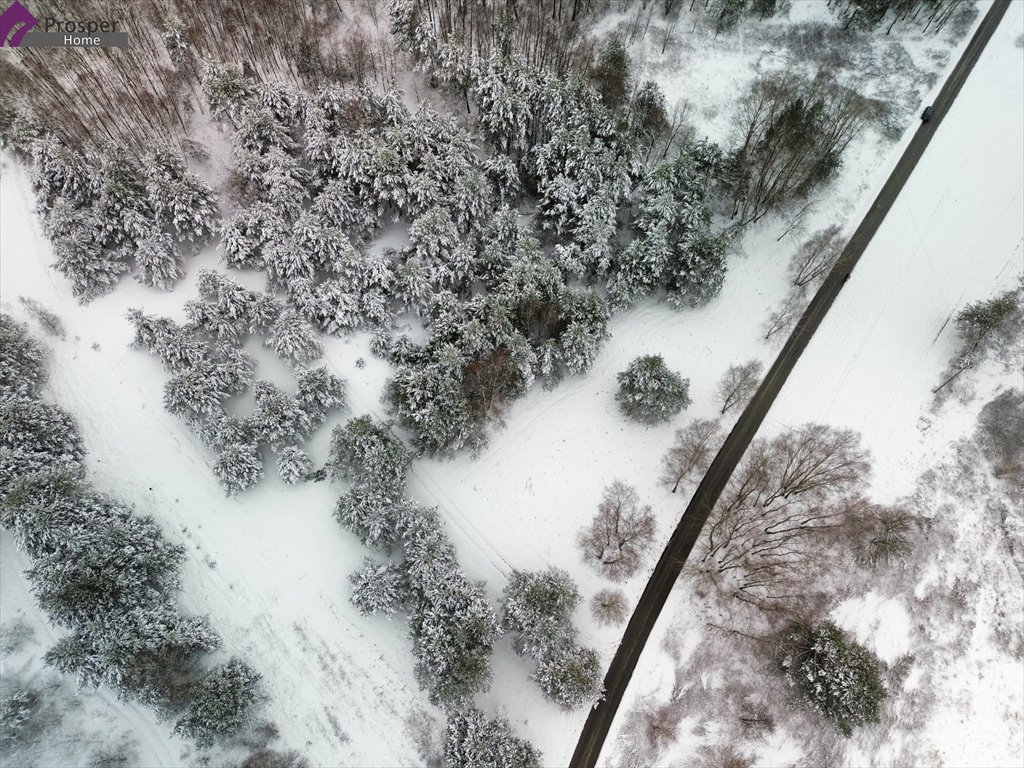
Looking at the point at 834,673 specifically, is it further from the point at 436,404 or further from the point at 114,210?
the point at 114,210

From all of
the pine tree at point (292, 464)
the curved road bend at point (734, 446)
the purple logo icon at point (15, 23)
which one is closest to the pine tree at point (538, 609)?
the curved road bend at point (734, 446)

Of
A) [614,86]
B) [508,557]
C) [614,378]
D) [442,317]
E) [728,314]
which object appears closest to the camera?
[508,557]

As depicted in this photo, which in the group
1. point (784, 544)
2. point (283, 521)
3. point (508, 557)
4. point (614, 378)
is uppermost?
point (283, 521)

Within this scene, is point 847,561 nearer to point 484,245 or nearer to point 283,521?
point 484,245

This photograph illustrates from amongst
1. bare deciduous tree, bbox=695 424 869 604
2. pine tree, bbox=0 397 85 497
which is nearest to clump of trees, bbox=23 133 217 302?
pine tree, bbox=0 397 85 497

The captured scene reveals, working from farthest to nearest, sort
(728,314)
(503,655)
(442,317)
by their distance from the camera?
(728,314) → (442,317) → (503,655)

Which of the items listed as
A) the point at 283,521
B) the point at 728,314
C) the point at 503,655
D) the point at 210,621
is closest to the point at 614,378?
the point at 728,314

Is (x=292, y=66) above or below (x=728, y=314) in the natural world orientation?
above
